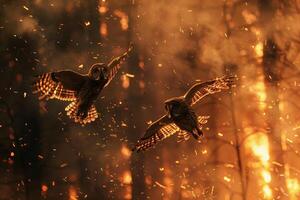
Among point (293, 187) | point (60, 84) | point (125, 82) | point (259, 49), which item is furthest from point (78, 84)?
point (293, 187)

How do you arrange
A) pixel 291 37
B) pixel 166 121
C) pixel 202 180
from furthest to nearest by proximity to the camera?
pixel 291 37 < pixel 202 180 < pixel 166 121

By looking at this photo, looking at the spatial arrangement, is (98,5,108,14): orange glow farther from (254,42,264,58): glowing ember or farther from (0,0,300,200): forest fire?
(254,42,264,58): glowing ember

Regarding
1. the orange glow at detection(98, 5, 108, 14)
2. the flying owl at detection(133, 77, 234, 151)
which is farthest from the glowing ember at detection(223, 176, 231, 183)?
the orange glow at detection(98, 5, 108, 14)

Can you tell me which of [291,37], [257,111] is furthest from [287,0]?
[257,111]

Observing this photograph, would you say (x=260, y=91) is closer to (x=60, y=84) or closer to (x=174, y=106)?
(x=174, y=106)

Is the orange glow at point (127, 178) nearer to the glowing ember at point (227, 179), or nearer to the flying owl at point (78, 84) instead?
the glowing ember at point (227, 179)

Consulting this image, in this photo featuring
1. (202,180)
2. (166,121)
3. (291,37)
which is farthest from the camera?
(291,37)

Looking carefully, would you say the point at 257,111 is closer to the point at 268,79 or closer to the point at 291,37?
the point at 268,79

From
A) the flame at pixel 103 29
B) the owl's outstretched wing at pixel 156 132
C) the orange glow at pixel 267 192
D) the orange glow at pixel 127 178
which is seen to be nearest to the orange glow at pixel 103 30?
the flame at pixel 103 29
